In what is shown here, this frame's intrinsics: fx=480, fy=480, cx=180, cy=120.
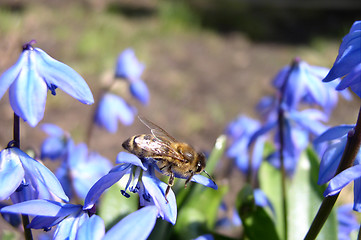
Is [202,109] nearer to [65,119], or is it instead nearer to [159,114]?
[159,114]

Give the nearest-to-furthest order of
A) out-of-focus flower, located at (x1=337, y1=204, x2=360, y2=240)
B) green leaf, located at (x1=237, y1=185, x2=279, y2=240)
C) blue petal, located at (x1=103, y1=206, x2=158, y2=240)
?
blue petal, located at (x1=103, y1=206, x2=158, y2=240) < green leaf, located at (x1=237, y1=185, x2=279, y2=240) < out-of-focus flower, located at (x1=337, y1=204, x2=360, y2=240)

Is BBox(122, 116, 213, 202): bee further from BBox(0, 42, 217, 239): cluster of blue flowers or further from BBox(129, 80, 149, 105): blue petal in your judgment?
BBox(129, 80, 149, 105): blue petal

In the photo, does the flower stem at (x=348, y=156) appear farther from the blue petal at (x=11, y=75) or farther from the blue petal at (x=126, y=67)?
the blue petal at (x=126, y=67)

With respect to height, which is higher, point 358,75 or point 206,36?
point 358,75

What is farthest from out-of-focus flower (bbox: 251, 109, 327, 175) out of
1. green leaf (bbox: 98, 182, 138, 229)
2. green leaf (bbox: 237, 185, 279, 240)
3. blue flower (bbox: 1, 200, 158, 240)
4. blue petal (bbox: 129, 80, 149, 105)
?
blue flower (bbox: 1, 200, 158, 240)

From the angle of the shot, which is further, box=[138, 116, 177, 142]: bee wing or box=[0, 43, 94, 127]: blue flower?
box=[138, 116, 177, 142]: bee wing

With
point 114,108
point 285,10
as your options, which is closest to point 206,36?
point 285,10

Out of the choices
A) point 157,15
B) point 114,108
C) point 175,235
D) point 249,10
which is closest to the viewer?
point 175,235
